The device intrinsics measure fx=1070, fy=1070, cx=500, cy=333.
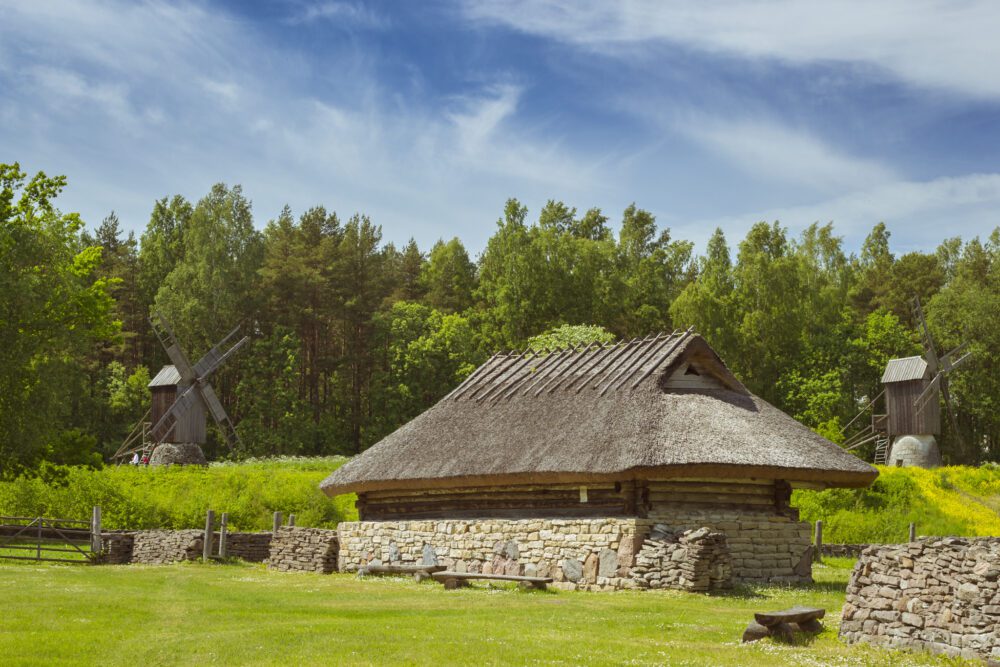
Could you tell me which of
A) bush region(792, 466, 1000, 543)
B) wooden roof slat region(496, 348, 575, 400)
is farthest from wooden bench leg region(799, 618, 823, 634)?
bush region(792, 466, 1000, 543)

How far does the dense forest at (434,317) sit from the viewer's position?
58.6 metres

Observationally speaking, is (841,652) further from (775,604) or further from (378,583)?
(378,583)

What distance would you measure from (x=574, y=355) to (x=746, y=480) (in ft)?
21.5

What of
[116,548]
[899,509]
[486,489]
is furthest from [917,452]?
[116,548]

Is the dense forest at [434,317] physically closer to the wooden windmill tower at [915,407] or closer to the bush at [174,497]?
the wooden windmill tower at [915,407]

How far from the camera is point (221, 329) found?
197 ft

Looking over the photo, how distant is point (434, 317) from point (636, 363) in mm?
38798

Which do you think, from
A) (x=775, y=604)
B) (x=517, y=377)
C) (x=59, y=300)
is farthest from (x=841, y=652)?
(x=59, y=300)

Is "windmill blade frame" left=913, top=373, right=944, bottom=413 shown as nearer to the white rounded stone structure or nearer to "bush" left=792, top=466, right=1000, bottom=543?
the white rounded stone structure

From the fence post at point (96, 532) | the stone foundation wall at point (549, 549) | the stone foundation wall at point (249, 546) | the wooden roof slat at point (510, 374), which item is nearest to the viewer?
the stone foundation wall at point (549, 549)

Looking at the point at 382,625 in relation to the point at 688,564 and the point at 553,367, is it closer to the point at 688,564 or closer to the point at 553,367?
the point at 688,564

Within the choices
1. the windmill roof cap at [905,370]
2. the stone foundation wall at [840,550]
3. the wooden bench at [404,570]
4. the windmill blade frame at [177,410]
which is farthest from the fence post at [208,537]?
the windmill roof cap at [905,370]

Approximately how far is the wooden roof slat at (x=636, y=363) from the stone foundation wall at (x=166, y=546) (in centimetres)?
1182

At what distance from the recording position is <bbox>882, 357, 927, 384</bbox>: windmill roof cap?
170 ft
